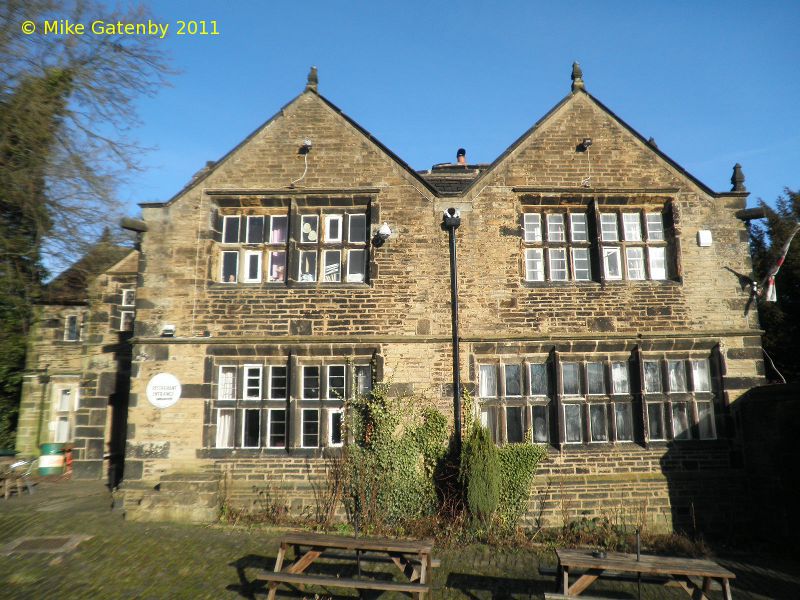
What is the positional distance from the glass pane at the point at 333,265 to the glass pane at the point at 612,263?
556 centimetres

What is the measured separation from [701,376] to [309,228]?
8.63m

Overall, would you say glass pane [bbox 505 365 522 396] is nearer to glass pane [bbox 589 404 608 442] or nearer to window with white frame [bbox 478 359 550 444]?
window with white frame [bbox 478 359 550 444]

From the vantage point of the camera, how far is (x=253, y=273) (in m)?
10.9

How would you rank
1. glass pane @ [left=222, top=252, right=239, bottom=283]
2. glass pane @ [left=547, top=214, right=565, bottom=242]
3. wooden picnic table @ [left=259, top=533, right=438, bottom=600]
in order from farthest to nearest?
glass pane @ [left=547, top=214, right=565, bottom=242] < glass pane @ [left=222, top=252, right=239, bottom=283] < wooden picnic table @ [left=259, top=533, right=438, bottom=600]

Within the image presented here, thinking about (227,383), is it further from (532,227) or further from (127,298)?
(532,227)

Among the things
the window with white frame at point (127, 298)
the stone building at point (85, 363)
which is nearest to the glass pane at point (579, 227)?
the stone building at point (85, 363)

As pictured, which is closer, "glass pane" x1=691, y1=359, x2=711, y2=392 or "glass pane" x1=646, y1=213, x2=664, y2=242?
"glass pane" x1=691, y1=359, x2=711, y2=392

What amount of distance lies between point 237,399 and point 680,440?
28.8ft

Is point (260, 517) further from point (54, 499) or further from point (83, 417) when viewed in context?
point (83, 417)

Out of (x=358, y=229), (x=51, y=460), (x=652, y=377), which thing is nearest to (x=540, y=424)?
(x=652, y=377)

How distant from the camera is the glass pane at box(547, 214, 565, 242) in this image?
1095cm

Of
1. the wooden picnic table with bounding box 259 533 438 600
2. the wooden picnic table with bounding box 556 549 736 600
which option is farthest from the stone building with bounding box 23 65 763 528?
the wooden picnic table with bounding box 556 549 736 600

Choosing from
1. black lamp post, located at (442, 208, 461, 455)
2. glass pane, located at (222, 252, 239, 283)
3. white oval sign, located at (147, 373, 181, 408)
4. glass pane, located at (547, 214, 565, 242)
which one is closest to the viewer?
black lamp post, located at (442, 208, 461, 455)

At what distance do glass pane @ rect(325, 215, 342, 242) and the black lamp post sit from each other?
2.24 m
